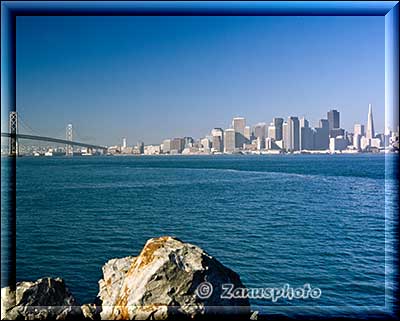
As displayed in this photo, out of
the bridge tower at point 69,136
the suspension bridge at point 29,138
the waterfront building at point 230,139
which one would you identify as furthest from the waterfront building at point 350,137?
the bridge tower at point 69,136

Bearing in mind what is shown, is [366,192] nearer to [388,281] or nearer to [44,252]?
[388,281]

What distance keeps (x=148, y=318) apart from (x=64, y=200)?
1.66 meters

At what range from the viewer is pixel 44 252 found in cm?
326

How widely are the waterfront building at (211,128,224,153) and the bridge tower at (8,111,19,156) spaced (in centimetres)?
148

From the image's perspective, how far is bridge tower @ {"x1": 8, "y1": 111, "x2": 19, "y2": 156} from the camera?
2749mm

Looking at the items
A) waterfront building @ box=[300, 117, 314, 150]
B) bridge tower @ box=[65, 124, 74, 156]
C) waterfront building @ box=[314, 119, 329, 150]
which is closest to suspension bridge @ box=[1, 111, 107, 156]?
bridge tower @ box=[65, 124, 74, 156]

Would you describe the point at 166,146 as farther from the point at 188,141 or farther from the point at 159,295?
the point at 159,295

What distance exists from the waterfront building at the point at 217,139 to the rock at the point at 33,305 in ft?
5.17

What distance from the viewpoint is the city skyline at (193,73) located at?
10.4ft

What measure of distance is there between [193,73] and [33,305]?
2108mm

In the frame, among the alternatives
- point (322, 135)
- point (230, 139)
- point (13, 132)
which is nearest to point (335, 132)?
point (322, 135)

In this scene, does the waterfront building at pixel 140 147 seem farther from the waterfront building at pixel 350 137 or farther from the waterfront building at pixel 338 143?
the waterfront building at pixel 350 137

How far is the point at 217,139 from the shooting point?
343 centimetres

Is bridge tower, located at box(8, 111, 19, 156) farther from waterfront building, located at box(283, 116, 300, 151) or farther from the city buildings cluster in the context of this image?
waterfront building, located at box(283, 116, 300, 151)
